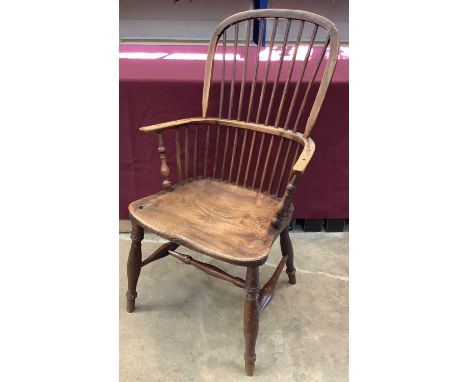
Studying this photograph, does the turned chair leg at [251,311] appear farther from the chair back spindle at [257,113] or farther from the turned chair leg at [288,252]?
the turned chair leg at [288,252]

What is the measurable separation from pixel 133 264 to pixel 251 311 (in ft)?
1.71

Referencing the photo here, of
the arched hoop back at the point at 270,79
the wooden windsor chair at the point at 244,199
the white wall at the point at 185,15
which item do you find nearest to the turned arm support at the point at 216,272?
the wooden windsor chair at the point at 244,199

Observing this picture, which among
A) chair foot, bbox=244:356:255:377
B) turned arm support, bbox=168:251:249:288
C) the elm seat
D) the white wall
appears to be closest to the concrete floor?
chair foot, bbox=244:356:255:377

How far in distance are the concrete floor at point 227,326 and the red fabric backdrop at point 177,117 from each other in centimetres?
30

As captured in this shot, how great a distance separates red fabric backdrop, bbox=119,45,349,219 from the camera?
69.8 inches

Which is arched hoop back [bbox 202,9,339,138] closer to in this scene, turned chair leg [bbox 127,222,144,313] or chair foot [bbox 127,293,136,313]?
turned chair leg [bbox 127,222,144,313]

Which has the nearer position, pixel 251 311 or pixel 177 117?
pixel 251 311

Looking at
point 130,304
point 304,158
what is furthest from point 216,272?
point 304,158

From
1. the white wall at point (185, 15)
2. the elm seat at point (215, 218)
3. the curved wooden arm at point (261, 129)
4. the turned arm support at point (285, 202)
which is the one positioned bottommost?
the elm seat at point (215, 218)

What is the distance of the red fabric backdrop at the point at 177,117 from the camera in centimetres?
177

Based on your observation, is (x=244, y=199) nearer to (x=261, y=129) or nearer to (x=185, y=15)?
(x=261, y=129)

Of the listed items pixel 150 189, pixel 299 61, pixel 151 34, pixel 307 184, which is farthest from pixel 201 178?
pixel 151 34

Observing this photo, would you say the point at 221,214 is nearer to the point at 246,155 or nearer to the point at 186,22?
the point at 246,155

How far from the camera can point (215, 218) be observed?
1.37 meters
